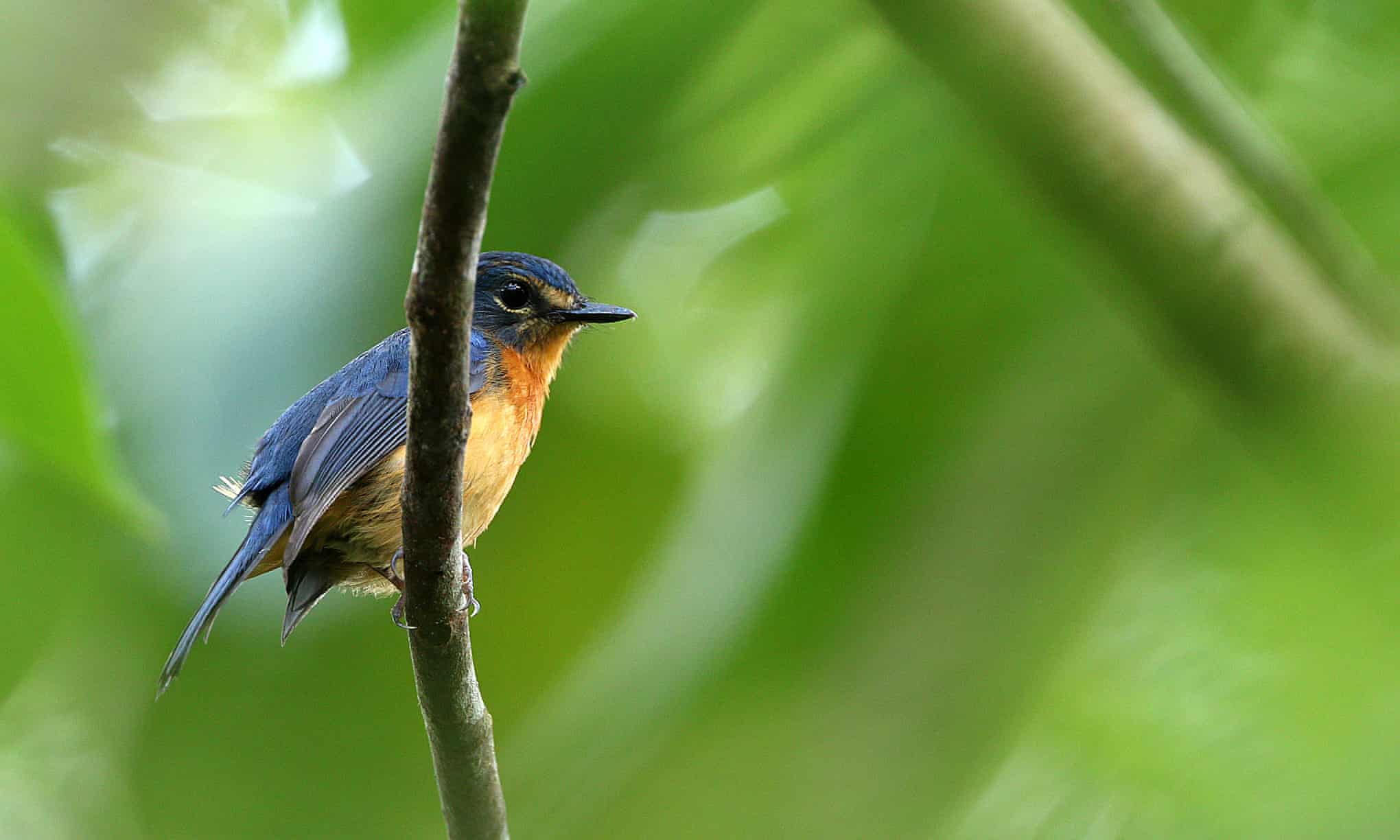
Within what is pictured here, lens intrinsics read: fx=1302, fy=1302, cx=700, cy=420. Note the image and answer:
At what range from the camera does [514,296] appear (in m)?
4.79

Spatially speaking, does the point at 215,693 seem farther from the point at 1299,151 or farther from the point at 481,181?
the point at 1299,151

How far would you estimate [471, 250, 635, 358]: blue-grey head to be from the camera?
465 centimetres

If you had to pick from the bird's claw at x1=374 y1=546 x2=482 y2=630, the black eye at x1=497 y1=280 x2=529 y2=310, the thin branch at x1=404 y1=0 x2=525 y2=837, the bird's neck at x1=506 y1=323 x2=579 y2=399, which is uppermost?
the black eye at x1=497 y1=280 x2=529 y2=310

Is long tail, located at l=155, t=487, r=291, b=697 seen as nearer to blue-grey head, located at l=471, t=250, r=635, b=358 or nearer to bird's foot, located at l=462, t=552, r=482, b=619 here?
bird's foot, located at l=462, t=552, r=482, b=619

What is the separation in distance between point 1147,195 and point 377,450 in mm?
3522

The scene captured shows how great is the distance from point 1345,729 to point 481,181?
109 centimetres

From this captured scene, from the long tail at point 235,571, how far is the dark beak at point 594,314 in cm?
112

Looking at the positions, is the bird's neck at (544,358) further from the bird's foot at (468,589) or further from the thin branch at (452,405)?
the thin branch at (452,405)

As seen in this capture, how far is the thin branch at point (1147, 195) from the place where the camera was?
524 mm

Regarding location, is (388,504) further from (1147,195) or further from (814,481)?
(1147,195)

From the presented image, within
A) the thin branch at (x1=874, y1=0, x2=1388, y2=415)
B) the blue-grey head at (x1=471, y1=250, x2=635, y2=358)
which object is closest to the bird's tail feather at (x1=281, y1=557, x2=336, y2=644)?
the blue-grey head at (x1=471, y1=250, x2=635, y2=358)

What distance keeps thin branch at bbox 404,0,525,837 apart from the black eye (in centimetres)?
232

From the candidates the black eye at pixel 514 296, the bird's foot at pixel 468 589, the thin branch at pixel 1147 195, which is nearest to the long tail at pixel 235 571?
the bird's foot at pixel 468 589

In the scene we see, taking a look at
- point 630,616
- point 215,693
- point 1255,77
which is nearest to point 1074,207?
point 1255,77
